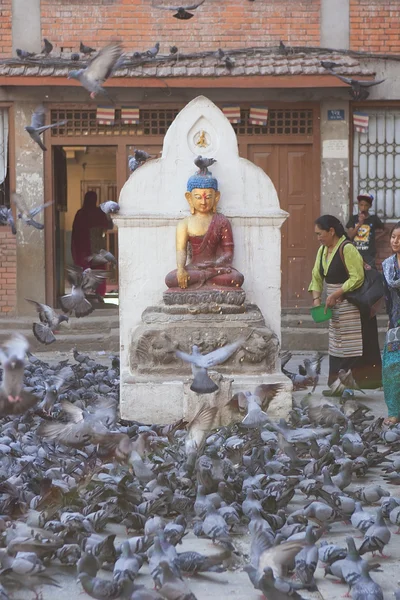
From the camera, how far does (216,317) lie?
318 inches

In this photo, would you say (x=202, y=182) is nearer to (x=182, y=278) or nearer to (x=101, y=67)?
(x=182, y=278)

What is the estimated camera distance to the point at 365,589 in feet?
13.3

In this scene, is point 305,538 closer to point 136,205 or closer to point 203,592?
point 203,592

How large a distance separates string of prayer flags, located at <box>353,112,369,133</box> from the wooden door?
2.30 feet

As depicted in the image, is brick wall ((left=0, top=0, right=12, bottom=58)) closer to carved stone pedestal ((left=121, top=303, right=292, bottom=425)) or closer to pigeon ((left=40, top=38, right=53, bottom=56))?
pigeon ((left=40, top=38, right=53, bottom=56))

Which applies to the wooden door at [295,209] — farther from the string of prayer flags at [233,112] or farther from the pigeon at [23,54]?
the pigeon at [23,54]

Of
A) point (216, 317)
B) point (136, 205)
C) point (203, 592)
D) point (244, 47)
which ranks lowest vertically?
point (203, 592)

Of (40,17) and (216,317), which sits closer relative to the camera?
(216,317)

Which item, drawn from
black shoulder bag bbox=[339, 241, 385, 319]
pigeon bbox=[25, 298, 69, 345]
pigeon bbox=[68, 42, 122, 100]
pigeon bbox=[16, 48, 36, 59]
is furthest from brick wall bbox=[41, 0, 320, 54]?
black shoulder bag bbox=[339, 241, 385, 319]

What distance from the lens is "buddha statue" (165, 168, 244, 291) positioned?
325 inches

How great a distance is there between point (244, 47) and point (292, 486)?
912cm

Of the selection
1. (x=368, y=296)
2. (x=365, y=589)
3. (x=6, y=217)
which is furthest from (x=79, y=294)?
(x=365, y=589)

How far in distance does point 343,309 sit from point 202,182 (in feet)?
7.13

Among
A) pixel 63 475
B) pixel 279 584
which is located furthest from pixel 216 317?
pixel 279 584
